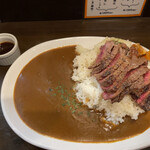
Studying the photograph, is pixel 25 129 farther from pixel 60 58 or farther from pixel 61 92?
pixel 60 58

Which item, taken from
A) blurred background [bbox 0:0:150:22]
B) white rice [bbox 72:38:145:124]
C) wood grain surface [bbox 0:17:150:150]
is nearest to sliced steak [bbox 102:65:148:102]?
white rice [bbox 72:38:145:124]

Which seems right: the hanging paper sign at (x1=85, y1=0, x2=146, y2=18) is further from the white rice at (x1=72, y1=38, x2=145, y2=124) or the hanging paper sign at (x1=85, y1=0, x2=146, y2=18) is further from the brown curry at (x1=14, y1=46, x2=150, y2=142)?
the brown curry at (x1=14, y1=46, x2=150, y2=142)

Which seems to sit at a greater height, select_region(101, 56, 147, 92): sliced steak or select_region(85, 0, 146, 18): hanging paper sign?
select_region(85, 0, 146, 18): hanging paper sign

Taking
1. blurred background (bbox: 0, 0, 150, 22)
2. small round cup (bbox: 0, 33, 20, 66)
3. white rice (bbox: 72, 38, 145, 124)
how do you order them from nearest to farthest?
white rice (bbox: 72, 38, 145, 124) → small round cup (bbox: 0, 33, 20, 66) → blurred background (bbox: 0, 0, 150, 22)

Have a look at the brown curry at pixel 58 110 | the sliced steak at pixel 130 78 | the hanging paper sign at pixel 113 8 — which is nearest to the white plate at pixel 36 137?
the brown curry at pixel 58 110

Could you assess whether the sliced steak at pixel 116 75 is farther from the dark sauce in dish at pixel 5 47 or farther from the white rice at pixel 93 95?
the dark sauce in dish at pixel 5 47

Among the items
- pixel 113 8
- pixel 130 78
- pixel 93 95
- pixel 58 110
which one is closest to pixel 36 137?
pixel 58 110

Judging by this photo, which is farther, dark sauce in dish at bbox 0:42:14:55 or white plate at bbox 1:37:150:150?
dark sauce in dish at bbox 0:42:14:55
